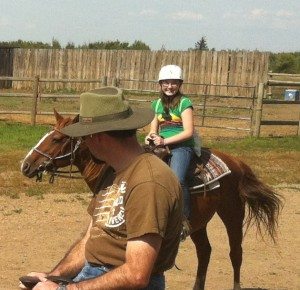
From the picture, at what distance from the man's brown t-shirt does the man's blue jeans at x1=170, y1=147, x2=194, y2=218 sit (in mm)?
3202

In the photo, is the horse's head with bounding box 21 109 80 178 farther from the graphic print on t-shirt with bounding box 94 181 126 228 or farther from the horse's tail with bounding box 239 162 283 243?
the graphic print on t-shirt with bounding box 94 181 126 228

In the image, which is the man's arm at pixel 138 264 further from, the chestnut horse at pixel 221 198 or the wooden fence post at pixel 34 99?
the wooden fence post at pixel 34 99

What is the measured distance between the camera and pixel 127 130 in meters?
2.91

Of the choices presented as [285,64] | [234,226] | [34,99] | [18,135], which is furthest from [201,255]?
[285,64]

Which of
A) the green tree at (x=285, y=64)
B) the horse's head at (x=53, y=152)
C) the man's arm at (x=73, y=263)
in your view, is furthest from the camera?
the green tree at (x=285, y=64)

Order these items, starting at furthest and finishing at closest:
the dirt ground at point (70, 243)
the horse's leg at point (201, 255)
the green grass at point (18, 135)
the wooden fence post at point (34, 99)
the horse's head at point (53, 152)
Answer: the wooden fence post at point (34, 99)
the green grass at point (18, 135)
the dirt ground at point (70, 243)
the horse's leg at point (201, 255)
the horse's head at point (53, 152)

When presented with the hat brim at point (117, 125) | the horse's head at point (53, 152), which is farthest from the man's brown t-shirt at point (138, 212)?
the horse's head at point (53, 152)

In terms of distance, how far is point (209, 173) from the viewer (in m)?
6.55

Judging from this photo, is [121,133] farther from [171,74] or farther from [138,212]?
[171,74]

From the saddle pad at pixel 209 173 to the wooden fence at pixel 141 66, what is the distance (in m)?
18.4

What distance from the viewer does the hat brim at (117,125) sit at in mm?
2896

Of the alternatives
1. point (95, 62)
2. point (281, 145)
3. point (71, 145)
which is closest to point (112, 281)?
point (71, 145)

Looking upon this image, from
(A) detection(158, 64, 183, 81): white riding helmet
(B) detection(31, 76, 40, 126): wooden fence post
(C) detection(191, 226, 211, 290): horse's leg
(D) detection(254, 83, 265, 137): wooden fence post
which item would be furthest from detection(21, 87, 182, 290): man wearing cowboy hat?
(B) detection(31, 76, 40, 126): wooden fence post

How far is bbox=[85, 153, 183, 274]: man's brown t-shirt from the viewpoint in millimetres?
2799
